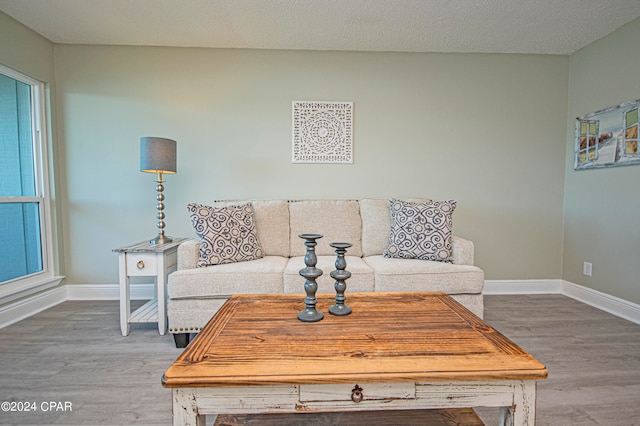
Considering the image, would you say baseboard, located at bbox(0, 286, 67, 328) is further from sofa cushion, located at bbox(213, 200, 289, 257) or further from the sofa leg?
sofa cushion, located at bbox(213, 200, 289, 257)

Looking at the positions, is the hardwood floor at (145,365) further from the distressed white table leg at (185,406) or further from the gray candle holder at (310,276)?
the gray candle holder at (310,276)

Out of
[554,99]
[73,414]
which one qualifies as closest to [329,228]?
[73,414]

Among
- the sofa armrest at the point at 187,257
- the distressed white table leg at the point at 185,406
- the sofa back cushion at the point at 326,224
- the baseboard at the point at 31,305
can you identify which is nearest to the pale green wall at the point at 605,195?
the sofa back cushion at the point at 326,224

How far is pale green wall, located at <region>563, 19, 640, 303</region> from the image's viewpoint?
2.34 meters

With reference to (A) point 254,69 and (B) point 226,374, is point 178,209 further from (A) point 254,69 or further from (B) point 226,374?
Result: (B) point 226,374

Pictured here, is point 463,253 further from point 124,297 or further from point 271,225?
point 124,297

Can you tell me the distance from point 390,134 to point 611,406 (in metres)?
2.34

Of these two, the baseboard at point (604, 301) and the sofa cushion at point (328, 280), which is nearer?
the sofa cushion at point (328, 280)

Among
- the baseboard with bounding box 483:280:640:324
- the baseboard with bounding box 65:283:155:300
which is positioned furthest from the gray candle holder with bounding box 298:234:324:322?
the baseboard with bounding box 483:280:640:324

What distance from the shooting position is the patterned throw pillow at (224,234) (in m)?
2.08

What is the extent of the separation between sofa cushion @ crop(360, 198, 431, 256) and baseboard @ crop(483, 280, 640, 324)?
129 centimetres

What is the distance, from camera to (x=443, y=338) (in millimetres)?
1054

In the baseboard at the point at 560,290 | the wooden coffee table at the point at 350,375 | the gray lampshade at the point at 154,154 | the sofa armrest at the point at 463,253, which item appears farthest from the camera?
the baseboard at the point at 560,290

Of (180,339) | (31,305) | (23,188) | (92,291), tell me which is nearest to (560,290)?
(180,339)
